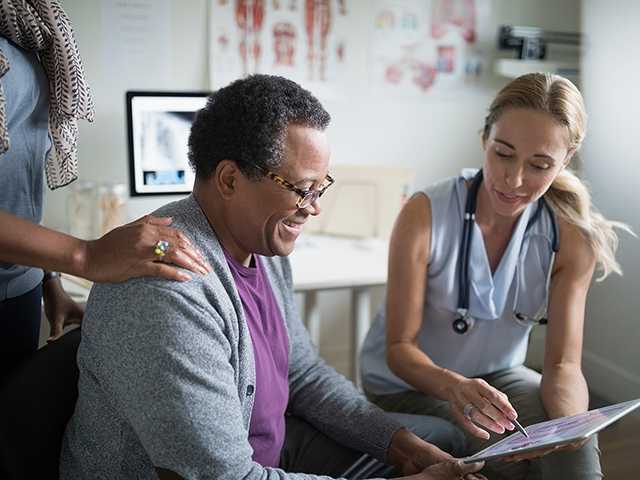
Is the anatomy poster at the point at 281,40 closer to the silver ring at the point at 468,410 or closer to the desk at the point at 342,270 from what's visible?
the desk at the point at 342,270

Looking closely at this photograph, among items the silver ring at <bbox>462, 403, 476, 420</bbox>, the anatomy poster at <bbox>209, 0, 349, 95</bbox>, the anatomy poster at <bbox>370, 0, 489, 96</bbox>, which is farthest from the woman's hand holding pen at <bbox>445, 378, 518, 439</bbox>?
the anatomy poster at <bbox>370, 0, 489, 96</bbox>

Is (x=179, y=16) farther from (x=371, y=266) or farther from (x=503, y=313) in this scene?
(x=503, y=313)

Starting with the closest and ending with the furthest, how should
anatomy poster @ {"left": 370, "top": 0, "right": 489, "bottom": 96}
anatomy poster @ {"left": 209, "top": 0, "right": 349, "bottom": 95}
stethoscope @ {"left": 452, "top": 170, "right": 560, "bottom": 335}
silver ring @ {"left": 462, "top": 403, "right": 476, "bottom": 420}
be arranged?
1. silver ring @ {"left": 462, "top": 403, "right": 476, "bottom": 420}
2. stethoscope @ {"left": 452, "top": 170, "right": 560, "bottom": 335}
3. anatomy poster @ {"left": 209, "top": 0, "right": 349, "bottom": 95}
4. anatomy poster @ {"left": 370, "top": 0, "right": 489, "bottom": 96}

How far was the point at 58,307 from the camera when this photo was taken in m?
1.46

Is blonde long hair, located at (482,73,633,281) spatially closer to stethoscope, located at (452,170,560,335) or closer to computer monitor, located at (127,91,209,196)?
stethoscope, located at (452,170,560,335)

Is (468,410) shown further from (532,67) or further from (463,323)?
(532,67)

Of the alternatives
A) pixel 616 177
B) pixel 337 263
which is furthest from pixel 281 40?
pixel 616 177

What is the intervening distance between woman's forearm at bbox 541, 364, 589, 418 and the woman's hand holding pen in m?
0.24

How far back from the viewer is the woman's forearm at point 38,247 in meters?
1.03

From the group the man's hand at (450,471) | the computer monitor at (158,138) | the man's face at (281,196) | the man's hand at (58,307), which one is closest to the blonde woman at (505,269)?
the man's hand at (450,471)

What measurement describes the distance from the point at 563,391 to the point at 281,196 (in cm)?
77

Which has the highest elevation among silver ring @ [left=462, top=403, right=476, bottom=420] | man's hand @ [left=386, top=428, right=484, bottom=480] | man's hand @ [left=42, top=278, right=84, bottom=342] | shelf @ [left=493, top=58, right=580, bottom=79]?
shelf @ [left=493, top=58, right=580, bottom=79]

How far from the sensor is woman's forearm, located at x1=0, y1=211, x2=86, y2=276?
1.03 metres

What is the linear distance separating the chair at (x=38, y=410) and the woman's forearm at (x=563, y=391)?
934mm
